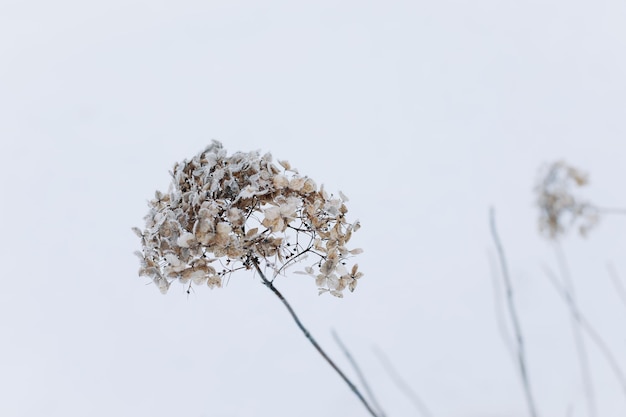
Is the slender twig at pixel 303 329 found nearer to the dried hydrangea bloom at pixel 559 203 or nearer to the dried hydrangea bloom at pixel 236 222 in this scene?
the dried hydrangea bloom at pixel 236 222

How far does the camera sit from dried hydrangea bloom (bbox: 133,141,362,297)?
956mm

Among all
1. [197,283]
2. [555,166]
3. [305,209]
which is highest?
[555,166]

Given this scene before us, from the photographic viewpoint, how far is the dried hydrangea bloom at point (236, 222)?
956 millimetres

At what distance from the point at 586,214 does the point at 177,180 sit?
5.72 ft

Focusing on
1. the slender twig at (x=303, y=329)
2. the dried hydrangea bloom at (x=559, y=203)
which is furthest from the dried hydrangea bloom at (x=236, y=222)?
the dried hydrangea bloom at (x=559, y=203)

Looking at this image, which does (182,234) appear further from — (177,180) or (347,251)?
(347,251)

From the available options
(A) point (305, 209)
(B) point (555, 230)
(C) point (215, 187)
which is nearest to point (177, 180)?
(C) point (215, 187)

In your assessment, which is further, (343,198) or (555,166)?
(555,166)

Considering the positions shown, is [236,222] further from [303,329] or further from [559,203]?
[559,203]

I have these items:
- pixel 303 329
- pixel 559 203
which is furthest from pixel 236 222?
pixel 559 203

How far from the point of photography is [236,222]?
951 millimetres

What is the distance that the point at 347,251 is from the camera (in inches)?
40.5

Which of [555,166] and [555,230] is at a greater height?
[555,166]

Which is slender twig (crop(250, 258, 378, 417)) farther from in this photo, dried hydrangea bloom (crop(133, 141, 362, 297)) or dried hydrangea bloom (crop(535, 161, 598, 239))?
dried hydrangea bloom (crop(535, 161, 598, 239))
